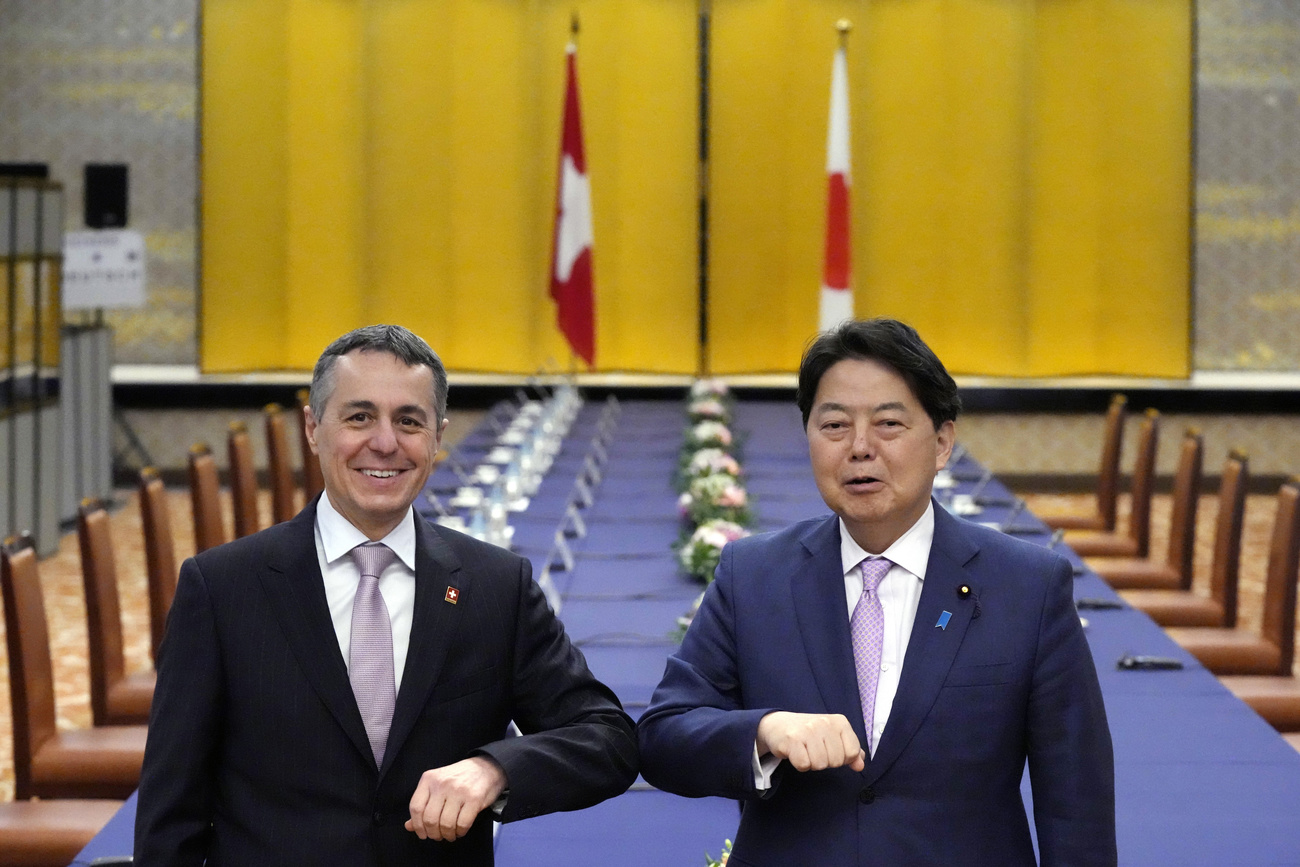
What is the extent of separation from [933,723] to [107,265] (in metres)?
8.85

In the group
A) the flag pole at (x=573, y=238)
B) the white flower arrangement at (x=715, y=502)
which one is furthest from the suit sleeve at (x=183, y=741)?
the flag pole at (x=573, y=238)

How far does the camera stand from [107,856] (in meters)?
2.39

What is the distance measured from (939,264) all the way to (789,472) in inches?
176

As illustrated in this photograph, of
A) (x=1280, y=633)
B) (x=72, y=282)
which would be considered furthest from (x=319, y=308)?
(x=1280, y=633)

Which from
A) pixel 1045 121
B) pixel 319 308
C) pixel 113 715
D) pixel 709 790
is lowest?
pixel 113 715

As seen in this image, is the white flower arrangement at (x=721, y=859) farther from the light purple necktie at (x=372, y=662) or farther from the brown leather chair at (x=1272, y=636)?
the brown leather chair at (x=1272, y=636)

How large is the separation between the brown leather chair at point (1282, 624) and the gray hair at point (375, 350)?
2991mm

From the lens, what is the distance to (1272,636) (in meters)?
4.56

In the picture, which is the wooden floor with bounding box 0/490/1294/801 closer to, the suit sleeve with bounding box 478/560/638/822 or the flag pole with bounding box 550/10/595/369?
the suit sleeve with bounding box 478/560/638/822

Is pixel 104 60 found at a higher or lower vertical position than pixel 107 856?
higher

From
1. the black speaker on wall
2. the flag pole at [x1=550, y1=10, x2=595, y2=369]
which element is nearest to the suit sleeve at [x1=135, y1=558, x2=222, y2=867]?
the flag pole at [x1=550, y1=10, x2=595, y2=369]

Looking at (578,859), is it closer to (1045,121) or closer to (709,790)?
(709,790)

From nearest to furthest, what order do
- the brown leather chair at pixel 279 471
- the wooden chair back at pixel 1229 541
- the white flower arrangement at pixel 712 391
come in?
the wooden chair back at pixel 1229 541
the brown leather chair at pixel 279 471
the white flower arrangement at pixel 712 391

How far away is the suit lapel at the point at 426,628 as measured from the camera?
171 centimetres
